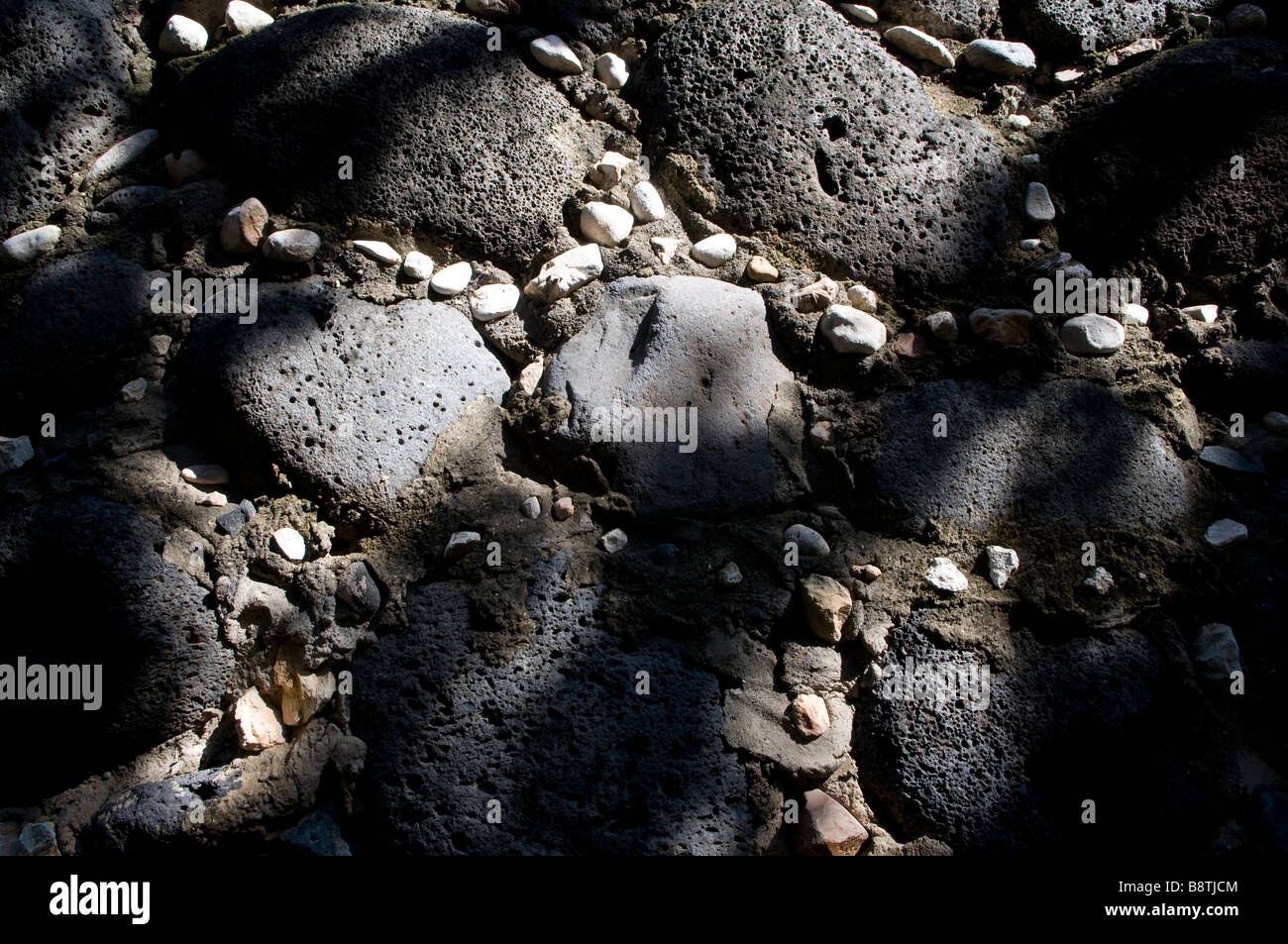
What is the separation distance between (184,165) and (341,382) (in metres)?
0.81

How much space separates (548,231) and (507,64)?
524 mm

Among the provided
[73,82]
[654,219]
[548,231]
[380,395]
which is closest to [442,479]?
[380,395]

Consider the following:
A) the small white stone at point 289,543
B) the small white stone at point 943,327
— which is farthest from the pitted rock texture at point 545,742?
the small white stone at point 943,327

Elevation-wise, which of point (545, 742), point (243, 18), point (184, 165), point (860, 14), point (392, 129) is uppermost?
point (860, 14)

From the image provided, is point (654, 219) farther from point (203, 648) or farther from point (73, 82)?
point (73, 82)

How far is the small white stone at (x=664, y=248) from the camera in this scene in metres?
2.32

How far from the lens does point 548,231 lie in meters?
2.35

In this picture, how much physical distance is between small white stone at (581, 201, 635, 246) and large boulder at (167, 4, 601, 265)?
0.27 ft

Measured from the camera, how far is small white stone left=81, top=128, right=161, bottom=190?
2422 mm

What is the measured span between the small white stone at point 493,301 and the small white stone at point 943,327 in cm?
98

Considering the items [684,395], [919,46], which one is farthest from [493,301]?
[919,46]

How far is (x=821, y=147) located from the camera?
2.41m

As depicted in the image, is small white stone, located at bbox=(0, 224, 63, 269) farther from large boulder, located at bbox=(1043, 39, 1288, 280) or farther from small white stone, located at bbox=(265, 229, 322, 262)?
large boulder, located at bbox=(1043, 39, 1288, 280)

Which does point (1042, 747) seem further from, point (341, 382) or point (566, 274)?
point (341, 382)
